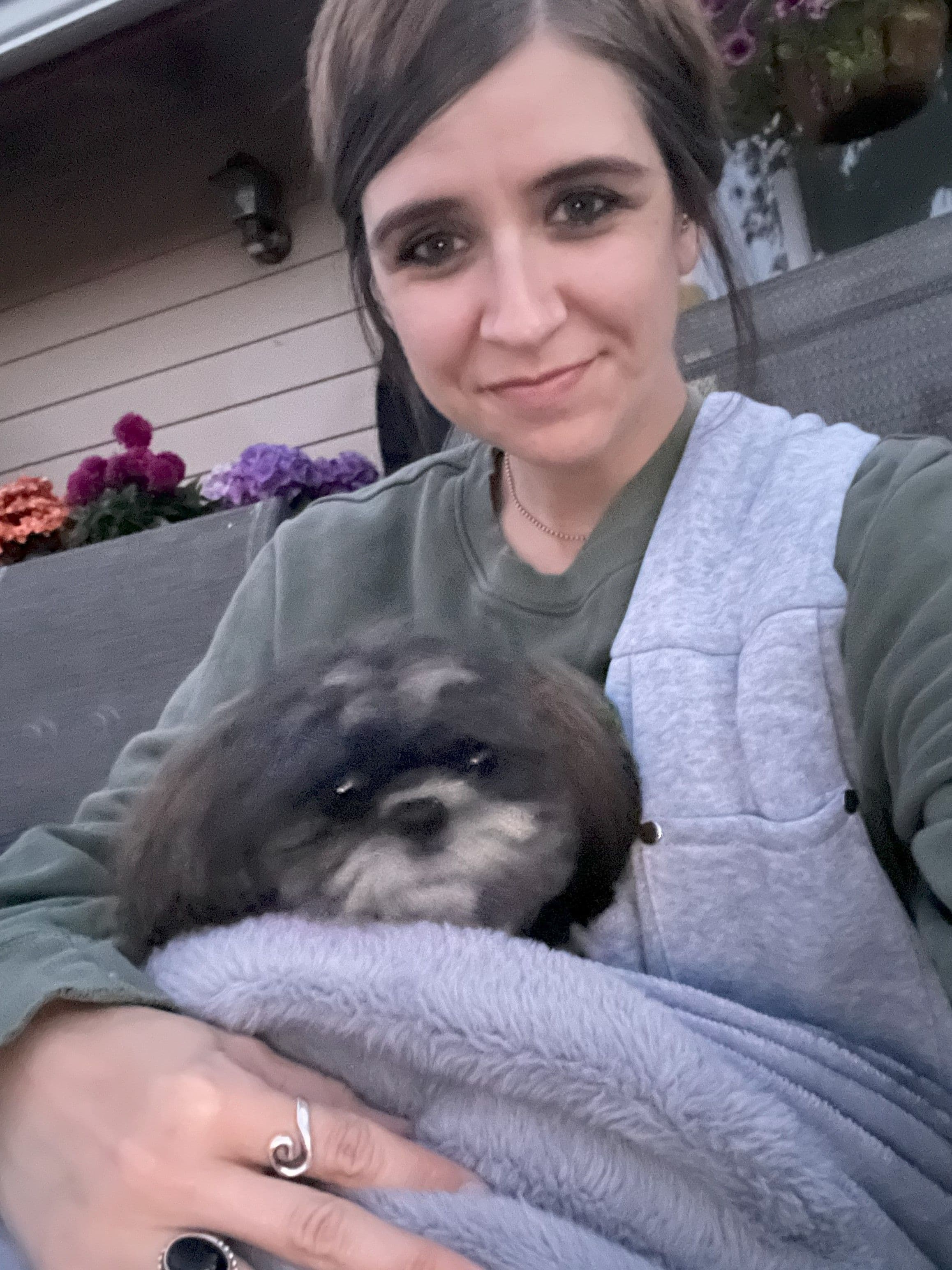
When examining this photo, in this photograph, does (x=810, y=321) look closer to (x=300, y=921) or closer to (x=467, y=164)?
(x=467, y=164)

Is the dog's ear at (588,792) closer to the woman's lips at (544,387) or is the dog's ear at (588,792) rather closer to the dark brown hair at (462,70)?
the woman's lips at (544,387)

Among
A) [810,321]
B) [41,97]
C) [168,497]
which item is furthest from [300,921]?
[41,97]

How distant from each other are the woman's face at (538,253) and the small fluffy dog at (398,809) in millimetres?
240

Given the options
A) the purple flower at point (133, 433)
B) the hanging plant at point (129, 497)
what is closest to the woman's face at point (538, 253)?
the hanging plant at point (129, 497)

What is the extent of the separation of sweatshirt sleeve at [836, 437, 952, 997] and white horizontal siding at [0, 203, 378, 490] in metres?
1.67

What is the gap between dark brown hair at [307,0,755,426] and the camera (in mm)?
592

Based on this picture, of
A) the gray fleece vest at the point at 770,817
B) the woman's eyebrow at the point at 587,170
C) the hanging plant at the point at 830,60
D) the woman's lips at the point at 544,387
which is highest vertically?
the hanging plant at the point at 830,60

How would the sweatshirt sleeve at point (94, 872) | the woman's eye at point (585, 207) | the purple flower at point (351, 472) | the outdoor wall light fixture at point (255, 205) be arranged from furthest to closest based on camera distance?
the outdoor wall light fixture at point (255, 205) → the purple flower at point (351, 472) → the woman's eye at point (585, 207) → the sweatshirt sleeve at point (94, 872)

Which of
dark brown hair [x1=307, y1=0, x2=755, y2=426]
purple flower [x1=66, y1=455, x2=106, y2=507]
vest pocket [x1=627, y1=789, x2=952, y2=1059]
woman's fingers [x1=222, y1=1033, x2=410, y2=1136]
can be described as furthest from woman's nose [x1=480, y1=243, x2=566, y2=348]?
purple flower [x1=66, y1=455, x2=106, y2=507]

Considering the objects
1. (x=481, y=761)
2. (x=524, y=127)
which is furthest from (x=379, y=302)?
(x=481, y=761)

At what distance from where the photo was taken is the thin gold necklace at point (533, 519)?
781mm

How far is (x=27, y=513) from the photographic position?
1841 mm

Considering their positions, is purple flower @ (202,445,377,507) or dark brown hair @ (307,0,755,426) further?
purple flower @ (202,445,377,507)

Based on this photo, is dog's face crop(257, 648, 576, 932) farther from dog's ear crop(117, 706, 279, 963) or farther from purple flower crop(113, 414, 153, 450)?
purple flower crop(113, 414, 153, 450)
